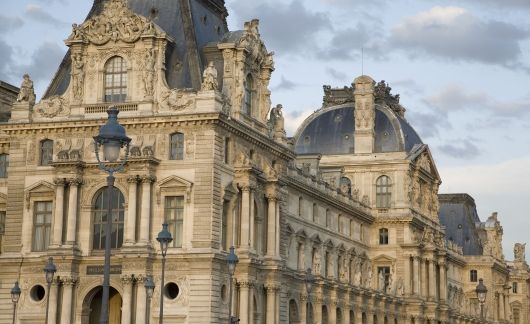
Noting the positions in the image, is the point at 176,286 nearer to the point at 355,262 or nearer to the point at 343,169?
the point at 355,262

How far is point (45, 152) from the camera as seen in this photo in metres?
61.2

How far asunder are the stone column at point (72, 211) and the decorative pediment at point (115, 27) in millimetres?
7830

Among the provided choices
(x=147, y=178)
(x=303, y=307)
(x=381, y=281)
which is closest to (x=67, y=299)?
(x=147, y=178)

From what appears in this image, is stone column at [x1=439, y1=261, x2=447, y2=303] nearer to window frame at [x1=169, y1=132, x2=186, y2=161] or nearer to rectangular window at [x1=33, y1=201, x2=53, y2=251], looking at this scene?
window frame at [x1=169, y1=132, x2=186, y2=161]

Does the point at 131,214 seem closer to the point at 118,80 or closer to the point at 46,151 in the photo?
the point at 46,151

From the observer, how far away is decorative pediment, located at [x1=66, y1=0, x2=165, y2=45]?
59625 mm

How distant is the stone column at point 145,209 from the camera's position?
57500 millimetres

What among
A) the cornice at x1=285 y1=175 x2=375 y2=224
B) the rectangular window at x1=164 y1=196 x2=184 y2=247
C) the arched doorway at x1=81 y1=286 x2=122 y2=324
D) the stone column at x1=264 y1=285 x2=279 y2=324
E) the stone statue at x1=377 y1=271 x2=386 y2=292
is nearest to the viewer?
the rectangular window at x1=164 y1=196 x2=184 y2=247

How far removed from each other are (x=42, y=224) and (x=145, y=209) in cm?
661

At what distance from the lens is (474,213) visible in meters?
139

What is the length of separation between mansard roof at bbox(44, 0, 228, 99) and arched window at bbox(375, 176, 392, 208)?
34.1 metres

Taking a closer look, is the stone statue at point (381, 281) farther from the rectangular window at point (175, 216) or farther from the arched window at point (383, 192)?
the rectangular window at point (175, 216)

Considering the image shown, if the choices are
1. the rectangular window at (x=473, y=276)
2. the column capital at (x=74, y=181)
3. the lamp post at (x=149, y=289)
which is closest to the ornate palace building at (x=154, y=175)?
the column capital at (x=74, y=181)

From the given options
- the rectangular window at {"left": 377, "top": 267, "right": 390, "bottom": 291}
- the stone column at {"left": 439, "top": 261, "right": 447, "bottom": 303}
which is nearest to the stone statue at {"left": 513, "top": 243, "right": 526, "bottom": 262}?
the stone column at {"left": 439, "top": 261, "right": 447, "bottom": 303}
